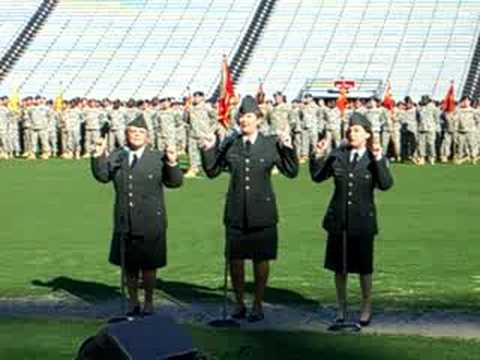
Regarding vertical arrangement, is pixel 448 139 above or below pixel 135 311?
above

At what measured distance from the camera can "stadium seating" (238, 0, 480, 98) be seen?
151 feet

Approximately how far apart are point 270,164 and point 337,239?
838 mm

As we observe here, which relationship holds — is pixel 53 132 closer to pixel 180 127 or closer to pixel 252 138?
pixel 180 127

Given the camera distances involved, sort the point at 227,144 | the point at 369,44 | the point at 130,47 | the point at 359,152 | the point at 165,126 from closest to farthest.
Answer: the point at 359,152 → the point at 227,144 → the point at 165,126 → the point at 369,44 → the point at 130,47

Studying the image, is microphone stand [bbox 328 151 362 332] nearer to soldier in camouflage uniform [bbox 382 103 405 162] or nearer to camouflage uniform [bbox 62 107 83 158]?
soldier in camouflage uniform [bbox 382 103 405 162]

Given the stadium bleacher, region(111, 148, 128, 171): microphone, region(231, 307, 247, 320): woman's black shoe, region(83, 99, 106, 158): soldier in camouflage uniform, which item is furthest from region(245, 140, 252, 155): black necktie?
the stadium bleacher

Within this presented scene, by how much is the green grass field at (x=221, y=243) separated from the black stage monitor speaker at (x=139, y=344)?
7.04 meters

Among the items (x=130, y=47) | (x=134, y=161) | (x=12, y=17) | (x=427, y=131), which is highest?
(x=12, y=17)

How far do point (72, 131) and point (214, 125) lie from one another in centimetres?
754

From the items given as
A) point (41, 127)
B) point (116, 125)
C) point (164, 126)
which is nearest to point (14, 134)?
point (41, 127)

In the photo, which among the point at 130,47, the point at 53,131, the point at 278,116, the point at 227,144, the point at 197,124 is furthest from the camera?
the point at 130,47

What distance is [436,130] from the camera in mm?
31266

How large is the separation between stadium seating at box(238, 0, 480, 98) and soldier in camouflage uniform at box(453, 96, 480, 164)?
43.1 feet

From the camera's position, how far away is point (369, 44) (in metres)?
48.6
